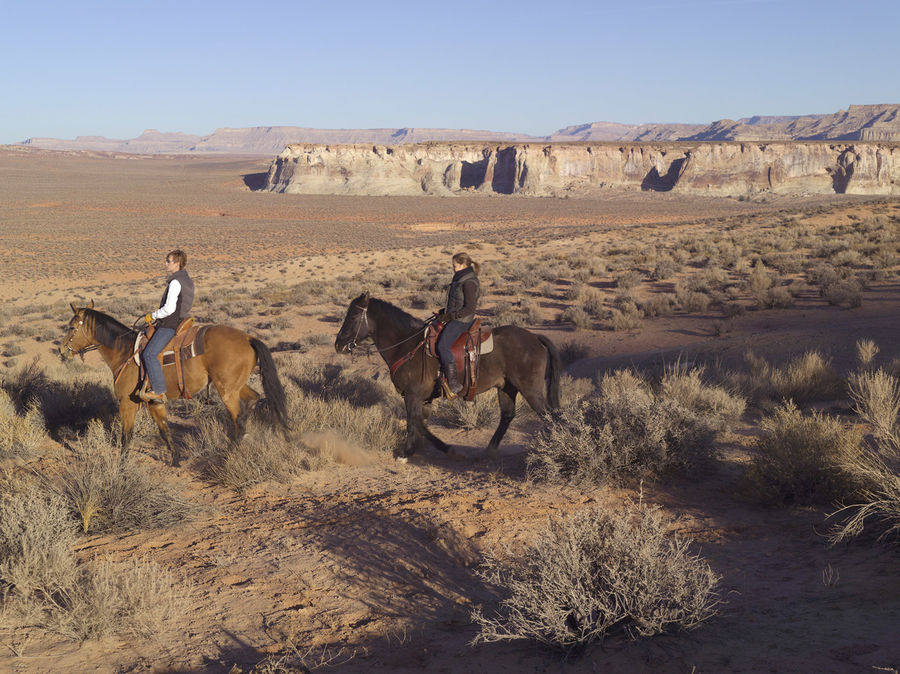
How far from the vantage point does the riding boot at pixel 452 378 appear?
7.55 meters

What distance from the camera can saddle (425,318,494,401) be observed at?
24.9 ft

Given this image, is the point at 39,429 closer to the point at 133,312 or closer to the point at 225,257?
the point at 133,312

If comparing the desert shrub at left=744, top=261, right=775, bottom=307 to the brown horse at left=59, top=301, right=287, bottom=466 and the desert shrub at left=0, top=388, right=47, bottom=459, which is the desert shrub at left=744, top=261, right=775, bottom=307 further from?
the desert shrub at left=0, top=388, right=47, bottom=459

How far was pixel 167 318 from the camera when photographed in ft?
25.6

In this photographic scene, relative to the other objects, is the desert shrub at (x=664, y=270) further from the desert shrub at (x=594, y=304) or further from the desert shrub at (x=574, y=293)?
the desert shrub at (x=594, y=304)

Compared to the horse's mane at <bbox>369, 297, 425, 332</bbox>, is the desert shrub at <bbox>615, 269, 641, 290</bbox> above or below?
below

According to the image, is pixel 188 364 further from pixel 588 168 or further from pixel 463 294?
pixel 588 168

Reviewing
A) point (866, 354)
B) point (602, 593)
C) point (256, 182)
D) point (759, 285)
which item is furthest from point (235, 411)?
point (256, 182)

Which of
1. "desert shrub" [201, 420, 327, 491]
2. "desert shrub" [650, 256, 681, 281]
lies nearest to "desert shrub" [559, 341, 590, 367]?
"desert shrub" [201, 420, 327, 491]

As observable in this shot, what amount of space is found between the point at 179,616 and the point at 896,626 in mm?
4273

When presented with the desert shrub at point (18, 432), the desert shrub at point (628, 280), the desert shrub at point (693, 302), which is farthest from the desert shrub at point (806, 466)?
the desert shrub at point (628, 280)

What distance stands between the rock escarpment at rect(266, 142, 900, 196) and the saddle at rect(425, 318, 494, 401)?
88.6 meters

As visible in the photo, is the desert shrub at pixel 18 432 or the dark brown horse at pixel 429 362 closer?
the dark brown horse at pixel 429 362

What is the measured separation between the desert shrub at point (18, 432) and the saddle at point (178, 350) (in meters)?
1.81
